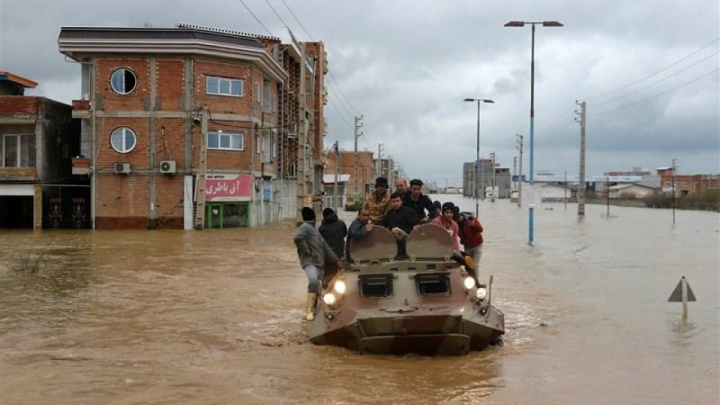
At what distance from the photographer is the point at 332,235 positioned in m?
11.6

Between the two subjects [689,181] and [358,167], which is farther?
[689,181]

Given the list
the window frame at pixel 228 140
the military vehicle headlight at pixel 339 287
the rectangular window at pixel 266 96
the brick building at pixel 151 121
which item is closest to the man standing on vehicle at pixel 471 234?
the military vehicle headlight at pixel 339 287

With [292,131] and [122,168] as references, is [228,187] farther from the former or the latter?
[292,131]

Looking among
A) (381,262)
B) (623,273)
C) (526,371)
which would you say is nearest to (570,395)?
(526,371)

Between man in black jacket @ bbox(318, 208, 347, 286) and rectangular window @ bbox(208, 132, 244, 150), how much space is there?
90.1 ft

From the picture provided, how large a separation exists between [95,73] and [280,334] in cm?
3002

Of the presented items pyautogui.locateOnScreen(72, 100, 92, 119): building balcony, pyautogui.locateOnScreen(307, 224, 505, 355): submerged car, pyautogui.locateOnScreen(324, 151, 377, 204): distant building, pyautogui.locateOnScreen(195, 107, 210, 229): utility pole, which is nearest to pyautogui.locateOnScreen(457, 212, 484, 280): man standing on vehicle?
pyautogui.locateOnScreen(307, 224, 505, 355): submerged car

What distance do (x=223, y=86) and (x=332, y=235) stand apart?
28463 mm

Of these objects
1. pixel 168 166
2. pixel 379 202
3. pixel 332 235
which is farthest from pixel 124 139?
pixel 379 202

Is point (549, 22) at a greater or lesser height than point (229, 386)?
greater

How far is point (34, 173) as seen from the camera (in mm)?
37688

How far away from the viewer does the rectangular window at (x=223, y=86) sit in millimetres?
38062

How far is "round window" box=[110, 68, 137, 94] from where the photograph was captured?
3741 cm

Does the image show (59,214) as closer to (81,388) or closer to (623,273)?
(623,273)
